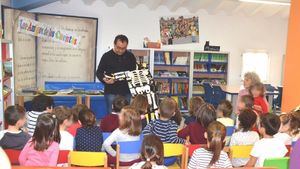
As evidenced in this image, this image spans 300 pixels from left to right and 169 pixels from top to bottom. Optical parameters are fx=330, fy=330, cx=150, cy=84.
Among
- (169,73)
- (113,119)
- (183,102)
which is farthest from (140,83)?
(183,102)

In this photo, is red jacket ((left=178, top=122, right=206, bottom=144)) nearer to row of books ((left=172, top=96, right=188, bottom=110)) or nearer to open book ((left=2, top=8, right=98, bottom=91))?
open book ((left=2, top=8, right=98, bottom=91))

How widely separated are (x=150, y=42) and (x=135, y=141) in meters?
5.57

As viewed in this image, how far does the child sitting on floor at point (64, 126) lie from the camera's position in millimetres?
2923

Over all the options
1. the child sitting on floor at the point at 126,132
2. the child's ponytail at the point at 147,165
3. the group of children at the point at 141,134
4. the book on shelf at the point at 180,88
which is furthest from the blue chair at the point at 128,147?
the book on shelf at the point at 180,88

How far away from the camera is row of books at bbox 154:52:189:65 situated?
8.31 metres

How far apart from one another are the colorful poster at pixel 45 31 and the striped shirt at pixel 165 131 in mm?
4460

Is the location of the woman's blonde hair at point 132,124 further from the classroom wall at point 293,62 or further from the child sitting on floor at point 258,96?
the classroom wall at point 293,62

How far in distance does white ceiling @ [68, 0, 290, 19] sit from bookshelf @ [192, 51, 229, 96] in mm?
1158

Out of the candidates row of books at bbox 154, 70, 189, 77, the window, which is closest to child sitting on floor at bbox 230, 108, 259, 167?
row of books at bbox 154, 70, 189, 77

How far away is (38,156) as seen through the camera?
248cm

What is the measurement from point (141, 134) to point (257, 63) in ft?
23.3

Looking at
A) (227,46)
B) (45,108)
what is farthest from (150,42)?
(45,108)

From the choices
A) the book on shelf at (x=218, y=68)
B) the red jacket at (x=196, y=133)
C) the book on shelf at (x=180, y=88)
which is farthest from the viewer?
the book on shelf at (x=218, y=68)

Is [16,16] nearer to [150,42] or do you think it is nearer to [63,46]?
[63,46]
